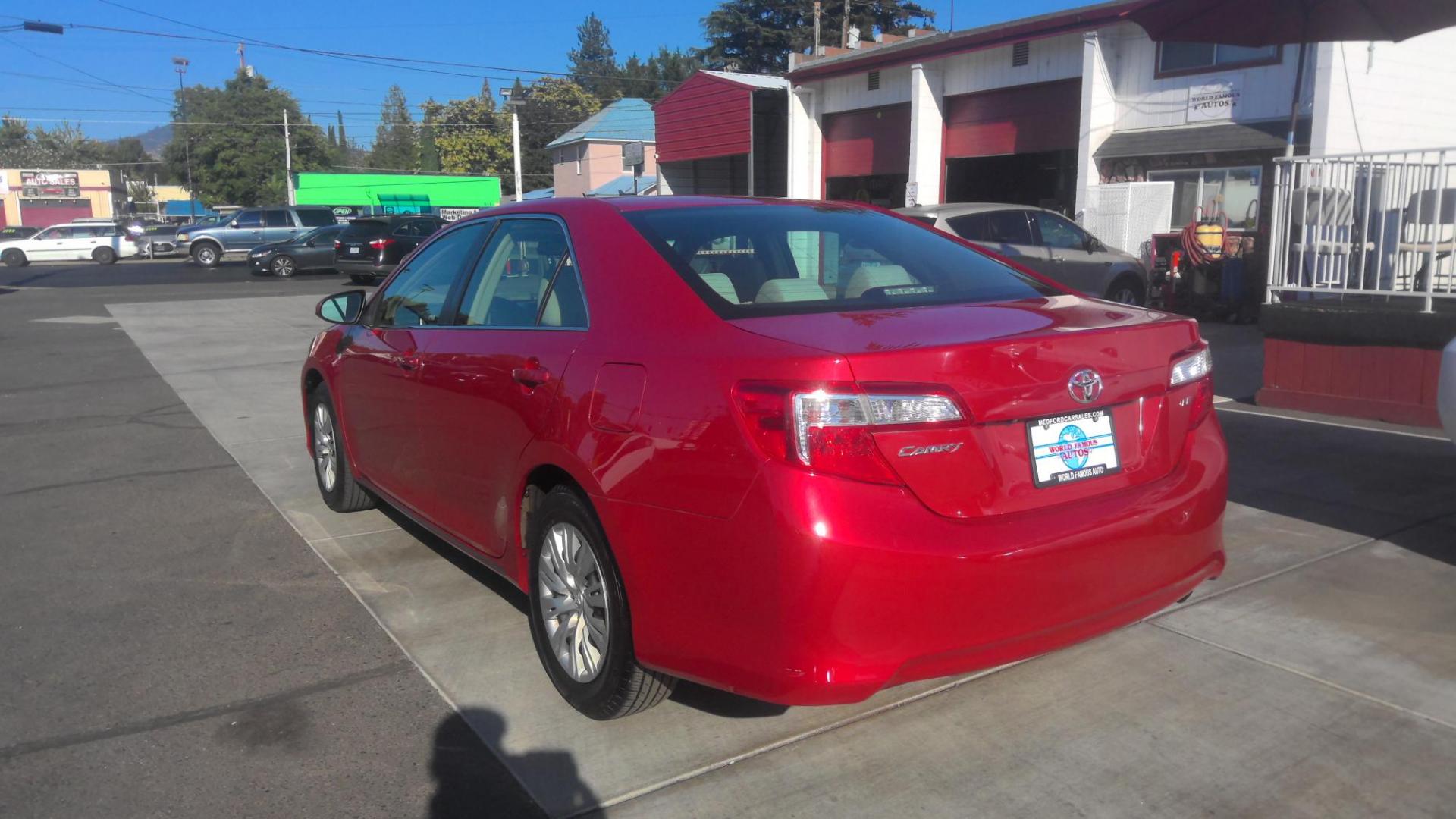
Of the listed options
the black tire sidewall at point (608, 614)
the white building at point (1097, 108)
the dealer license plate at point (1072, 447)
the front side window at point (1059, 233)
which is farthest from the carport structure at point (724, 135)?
the dealer license plate at point (1072, 447)

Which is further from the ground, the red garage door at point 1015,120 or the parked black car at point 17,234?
the red garage door at point 1015,120

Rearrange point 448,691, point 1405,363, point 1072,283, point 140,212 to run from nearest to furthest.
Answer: point 448,691, point 1405,363, point 1072,283, point 140,212

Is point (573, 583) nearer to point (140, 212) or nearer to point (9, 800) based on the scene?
point (9, 800)

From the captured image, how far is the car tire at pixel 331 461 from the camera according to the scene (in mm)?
5621

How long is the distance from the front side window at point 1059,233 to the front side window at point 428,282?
1051cm

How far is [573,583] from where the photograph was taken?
11.4 feet

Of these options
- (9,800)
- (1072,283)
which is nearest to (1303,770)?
(9,800)

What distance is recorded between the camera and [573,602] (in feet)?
11.4

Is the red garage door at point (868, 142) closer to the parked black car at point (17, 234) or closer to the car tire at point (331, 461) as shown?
the car tire at point (331, 461)

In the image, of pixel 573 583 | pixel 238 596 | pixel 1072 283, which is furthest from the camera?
pixel 1072 283

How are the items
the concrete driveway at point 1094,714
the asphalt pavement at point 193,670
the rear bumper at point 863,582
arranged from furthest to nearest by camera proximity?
the asphalt pavement at point 193,670 → the concrete driveway at point 1094,714 → the rear bumper at point 863,582

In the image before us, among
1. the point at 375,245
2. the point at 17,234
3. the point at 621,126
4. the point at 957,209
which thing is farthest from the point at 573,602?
the point at 621,126

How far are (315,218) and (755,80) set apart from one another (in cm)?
1477

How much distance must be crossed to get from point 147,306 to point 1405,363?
60.1ft
